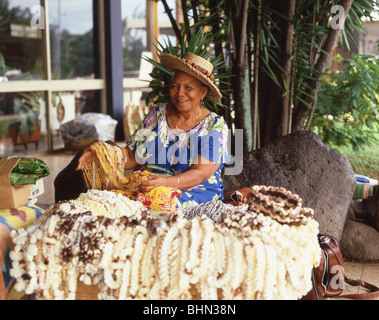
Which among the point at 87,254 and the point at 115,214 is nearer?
the point at 87,254

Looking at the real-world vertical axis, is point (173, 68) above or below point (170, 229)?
above

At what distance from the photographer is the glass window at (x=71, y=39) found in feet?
24.4

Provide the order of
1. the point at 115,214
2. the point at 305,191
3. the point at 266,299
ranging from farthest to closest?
the point at 305,191 < the point at 115,214 < the point at 266,299

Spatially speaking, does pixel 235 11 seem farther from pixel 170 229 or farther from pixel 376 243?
pixel 170 229

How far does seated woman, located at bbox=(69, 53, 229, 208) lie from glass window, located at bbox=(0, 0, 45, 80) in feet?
13.4

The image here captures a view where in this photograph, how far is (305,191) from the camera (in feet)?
11.7

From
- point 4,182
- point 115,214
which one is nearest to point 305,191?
point 115,214

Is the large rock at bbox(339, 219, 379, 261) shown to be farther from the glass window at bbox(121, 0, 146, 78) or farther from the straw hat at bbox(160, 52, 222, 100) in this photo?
the glass window at bbox(121, 0, 146, 78)

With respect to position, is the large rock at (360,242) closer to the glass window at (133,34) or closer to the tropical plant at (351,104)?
the tropical plant at (351,104)

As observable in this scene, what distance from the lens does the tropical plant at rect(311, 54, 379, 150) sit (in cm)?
538

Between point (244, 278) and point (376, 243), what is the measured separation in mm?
2142

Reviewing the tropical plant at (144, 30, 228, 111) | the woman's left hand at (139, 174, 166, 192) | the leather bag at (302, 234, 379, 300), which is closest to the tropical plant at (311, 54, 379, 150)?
the tropical plant at (144, 30, 228, 111)

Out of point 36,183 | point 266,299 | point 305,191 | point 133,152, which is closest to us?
point 266,299

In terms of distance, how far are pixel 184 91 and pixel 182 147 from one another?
35cm
